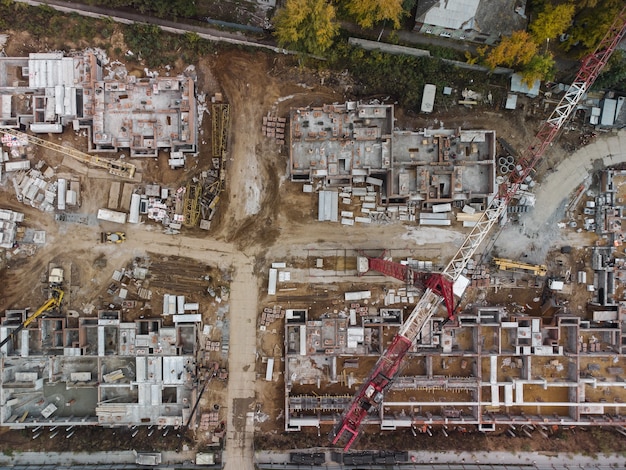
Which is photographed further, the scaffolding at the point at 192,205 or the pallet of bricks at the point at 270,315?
the pallet of bricks at the point at 270,315

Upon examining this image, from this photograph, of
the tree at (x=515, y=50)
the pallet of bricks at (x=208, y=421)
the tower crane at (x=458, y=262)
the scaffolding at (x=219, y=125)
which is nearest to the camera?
the tower crane at (x=458, y=262)

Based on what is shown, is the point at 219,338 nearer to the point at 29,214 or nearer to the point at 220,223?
the point at 220,223

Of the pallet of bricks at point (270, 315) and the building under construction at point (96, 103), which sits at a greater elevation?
the building under construction at point (96, 103)

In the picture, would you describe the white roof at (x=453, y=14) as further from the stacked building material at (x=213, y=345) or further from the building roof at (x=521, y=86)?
the stacked building material at (x=213, y=345)

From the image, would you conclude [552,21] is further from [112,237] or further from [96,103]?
[112,237]

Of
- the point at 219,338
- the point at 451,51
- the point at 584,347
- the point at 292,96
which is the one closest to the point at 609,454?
the point at 584,347

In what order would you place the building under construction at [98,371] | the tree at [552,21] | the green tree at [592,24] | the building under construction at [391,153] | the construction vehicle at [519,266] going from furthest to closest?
the construction vehicle at [519,266]
the building under construction at [98,371]
the building under construction at [391,153]
the tree at [552,21]
the green tree at [592,24]

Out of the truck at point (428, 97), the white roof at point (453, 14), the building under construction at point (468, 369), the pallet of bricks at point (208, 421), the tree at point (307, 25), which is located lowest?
the pallet of bricks at point (208, 421)

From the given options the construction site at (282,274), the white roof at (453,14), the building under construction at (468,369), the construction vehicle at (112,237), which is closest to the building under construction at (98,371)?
the construction site at (282,274)
